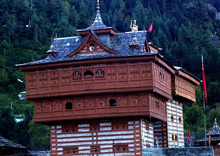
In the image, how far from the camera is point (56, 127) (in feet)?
170

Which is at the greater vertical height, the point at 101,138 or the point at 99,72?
Answer: the point at 99,72

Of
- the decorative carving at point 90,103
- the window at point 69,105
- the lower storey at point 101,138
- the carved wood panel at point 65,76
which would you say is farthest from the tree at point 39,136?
the decorative carving at point 90,103

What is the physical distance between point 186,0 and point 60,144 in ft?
445

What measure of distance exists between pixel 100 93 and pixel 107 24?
371 ft

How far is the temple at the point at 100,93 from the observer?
4962 centimetres

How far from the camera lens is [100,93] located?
49.8 metres

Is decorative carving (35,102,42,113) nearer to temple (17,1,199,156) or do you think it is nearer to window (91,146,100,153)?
temple (17,1,199,156)

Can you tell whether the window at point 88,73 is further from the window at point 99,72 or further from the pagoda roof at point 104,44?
the pagoda roof at point 104,44

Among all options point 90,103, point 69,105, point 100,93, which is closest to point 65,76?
point 69,105

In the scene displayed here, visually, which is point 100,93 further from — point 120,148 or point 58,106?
point 120,148

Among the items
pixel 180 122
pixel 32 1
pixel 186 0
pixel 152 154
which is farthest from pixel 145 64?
pixel 186 0

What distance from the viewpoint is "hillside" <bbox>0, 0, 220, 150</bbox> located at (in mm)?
107250

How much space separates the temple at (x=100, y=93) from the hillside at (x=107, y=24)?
41.7 meters

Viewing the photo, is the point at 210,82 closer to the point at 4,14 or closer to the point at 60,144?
the point at 4,14
